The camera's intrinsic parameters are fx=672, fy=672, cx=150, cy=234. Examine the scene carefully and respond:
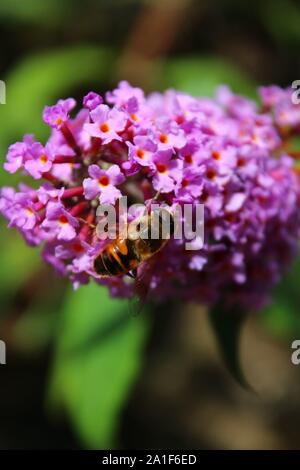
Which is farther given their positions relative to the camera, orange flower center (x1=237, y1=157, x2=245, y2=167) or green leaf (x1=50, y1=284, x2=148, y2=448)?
green leaf (x1=50, y1=284, x2=148, y2=448)

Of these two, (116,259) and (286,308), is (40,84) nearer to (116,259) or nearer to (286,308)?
(286,308)

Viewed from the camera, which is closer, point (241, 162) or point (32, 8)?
point (241, 162)

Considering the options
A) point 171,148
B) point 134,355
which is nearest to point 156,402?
point 134,355

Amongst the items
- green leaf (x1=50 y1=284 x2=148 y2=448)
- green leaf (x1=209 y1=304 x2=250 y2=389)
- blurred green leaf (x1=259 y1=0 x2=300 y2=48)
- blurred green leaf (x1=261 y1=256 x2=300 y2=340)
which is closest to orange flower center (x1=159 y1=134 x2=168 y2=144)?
green leaf (x1=209 y1=304 x2=250 y2=389)

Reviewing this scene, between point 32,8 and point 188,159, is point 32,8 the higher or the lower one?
the higher one

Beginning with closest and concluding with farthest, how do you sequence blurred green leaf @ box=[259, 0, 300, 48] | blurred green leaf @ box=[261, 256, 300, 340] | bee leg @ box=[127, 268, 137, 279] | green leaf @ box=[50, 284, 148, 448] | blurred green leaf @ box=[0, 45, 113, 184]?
1. bee leg @ box=[127, 268, 137, 279]
2. green leaf @ box=[50, 284, 148, 448]
3. blurred green leaf @ box=[261, 256, 300, 340]
4. blurred green leaf @ box=[0, 45, 113, 184]
5. blurred green leaf @ box=[259, 0, 300, 48]

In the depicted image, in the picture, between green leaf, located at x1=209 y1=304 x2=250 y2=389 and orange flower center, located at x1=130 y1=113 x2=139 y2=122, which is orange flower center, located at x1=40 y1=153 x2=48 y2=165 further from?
green leaf, located at x1=209 y1=304 x2=250 y2=389

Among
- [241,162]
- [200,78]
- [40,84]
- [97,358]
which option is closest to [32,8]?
[40,84]

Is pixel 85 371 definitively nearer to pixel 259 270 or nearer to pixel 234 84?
pixel 259 270
